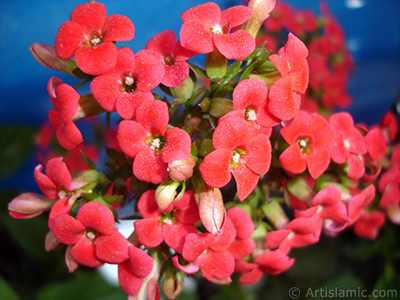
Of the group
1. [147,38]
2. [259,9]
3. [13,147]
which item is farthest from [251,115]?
[13,147]

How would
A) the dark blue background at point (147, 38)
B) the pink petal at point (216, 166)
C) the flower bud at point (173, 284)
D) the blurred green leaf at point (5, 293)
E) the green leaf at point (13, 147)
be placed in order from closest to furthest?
the pink petal at point (216, 166) < the flower bud at point (173, 284) < the blurred green leaf at point (5, 293) < the dark blue background at point (147, 38) < the green leaf at point (13, 147)

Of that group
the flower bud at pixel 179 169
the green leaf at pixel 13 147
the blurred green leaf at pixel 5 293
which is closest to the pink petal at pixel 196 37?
the flower bud at pixel 179 169

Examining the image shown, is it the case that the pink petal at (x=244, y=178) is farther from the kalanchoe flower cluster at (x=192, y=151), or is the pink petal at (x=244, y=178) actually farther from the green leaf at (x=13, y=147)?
the green leaf at (x=13, y=147)

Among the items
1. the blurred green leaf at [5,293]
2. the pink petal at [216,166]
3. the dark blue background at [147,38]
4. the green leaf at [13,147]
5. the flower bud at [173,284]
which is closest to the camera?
the pink petal at [216,166]

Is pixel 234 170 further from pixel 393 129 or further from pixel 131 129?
pixel 393 129

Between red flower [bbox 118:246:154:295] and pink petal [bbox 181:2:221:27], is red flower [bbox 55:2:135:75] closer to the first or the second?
pink petal [bbox 181:2:221:27]

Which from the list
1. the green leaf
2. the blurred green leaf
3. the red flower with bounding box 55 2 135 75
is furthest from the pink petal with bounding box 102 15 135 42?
the green leaf
